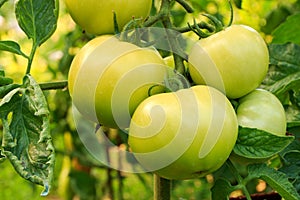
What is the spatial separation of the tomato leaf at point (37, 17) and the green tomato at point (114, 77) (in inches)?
4.1

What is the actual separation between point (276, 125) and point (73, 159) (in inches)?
40.9

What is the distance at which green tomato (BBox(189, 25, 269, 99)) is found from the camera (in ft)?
2.08

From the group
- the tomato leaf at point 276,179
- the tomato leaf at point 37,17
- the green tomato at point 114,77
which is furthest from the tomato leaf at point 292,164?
the tomato leaf at point 37,17

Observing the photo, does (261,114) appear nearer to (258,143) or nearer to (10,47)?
(258,143)

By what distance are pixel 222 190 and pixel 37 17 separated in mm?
303

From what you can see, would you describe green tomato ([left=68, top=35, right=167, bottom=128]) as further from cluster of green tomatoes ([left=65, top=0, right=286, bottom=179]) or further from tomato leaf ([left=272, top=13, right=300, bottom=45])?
tomato leaf ([left=272, top=13, right=300, bottom=45])

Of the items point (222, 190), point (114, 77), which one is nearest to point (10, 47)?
point (114, 77)

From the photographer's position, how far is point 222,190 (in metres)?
0.69

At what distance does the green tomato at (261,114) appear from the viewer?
646 millimetres

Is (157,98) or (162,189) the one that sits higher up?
(157,98)

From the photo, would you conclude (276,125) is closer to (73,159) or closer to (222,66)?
(222,66)

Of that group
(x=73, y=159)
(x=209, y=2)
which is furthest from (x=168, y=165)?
(x=73, y=159)

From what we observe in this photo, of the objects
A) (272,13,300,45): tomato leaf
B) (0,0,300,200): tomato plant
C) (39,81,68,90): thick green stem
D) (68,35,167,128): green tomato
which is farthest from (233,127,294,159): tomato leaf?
(272,13,300,45): tomato leaf

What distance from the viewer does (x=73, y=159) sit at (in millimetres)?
1625
